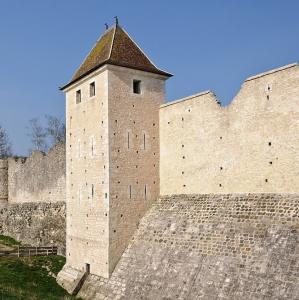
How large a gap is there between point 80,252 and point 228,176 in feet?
22.4

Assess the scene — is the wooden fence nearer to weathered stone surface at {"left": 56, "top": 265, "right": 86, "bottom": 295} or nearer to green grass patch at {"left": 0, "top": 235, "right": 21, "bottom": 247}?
weathered stone surface at {"left": 56, "top": 265, "right": 86, "bottom": 295}

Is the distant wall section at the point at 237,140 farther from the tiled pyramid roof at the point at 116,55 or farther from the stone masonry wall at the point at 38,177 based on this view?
the stone masonry wall at the point at 38,177

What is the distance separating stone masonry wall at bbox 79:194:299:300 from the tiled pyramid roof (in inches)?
202

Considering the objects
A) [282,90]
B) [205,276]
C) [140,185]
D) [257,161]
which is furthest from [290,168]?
[140,185]

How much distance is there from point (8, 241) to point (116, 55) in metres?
15.5

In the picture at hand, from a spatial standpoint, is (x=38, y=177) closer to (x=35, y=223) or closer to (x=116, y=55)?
(x=35, y=223)

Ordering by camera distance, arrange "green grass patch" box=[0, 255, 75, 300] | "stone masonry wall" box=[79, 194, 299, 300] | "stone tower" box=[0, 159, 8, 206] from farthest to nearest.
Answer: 1. "stone tower" box=[0, 159, 8, 206]
2. "green grass patch" box=[0, 255, 75, 300]
3. "stone masonry wall" box=[79, 194, 299, 300]

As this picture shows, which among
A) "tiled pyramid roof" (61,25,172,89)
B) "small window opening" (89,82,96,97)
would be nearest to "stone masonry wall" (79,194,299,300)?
"small window opening" (89,82,96,97)

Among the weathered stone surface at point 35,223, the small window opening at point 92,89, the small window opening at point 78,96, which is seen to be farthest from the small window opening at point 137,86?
Result: the weathered stone surface at point 35,223

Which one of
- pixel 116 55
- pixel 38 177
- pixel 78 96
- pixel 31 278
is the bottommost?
pixel 31 278

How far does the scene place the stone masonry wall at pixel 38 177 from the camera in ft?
80.7

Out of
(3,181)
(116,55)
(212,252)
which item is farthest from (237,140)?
(3,181)

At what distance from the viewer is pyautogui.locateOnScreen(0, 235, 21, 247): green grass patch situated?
2609cm

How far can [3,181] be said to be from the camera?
105 ft
